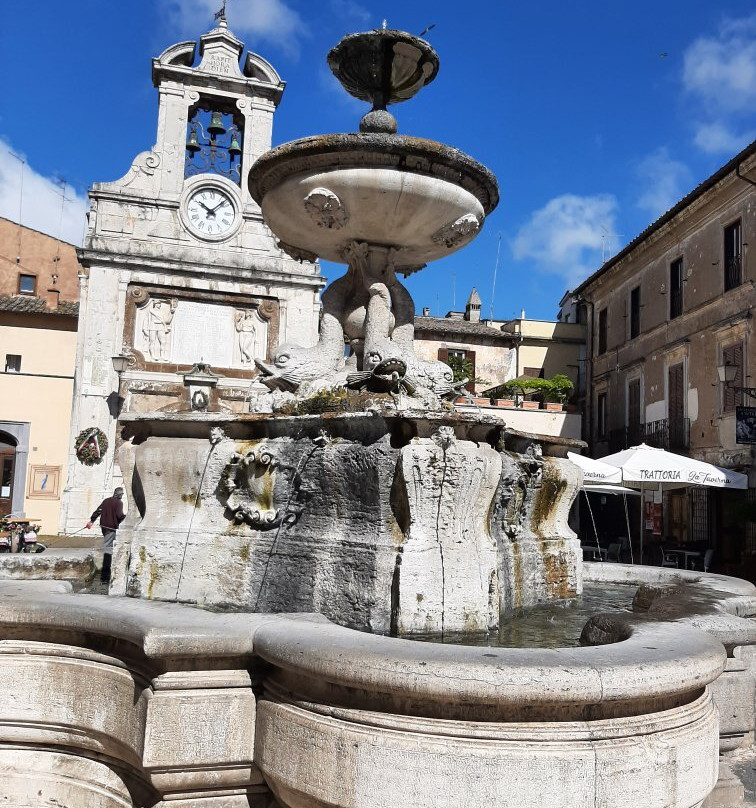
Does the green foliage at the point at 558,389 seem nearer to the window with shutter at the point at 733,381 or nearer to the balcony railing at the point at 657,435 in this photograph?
the balcony railing at the point at 657,435

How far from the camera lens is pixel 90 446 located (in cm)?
1820

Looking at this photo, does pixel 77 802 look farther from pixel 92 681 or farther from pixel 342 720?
pixel 342 720

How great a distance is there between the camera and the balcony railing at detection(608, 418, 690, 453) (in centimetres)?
2114

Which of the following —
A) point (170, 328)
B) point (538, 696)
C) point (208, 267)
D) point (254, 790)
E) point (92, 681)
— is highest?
point (208, 267)

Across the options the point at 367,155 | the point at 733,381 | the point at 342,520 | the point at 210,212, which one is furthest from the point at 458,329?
the point at 342,520

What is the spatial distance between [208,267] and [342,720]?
1849 cm

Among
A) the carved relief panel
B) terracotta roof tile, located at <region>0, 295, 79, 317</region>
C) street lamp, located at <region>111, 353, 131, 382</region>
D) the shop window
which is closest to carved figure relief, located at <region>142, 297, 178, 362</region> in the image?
the carved relief panel

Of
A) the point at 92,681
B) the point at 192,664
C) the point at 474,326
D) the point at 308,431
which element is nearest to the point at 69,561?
the point at 308,431

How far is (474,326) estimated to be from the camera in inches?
1302

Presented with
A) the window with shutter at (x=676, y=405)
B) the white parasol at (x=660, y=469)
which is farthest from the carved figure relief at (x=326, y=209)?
the window with shutter at (x=676, y=405)

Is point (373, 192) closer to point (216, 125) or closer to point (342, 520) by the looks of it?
point (342, 520)

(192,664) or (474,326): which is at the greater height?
(474,326)

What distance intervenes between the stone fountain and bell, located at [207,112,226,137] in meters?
15.8

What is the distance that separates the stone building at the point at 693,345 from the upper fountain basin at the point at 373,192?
11.6m
